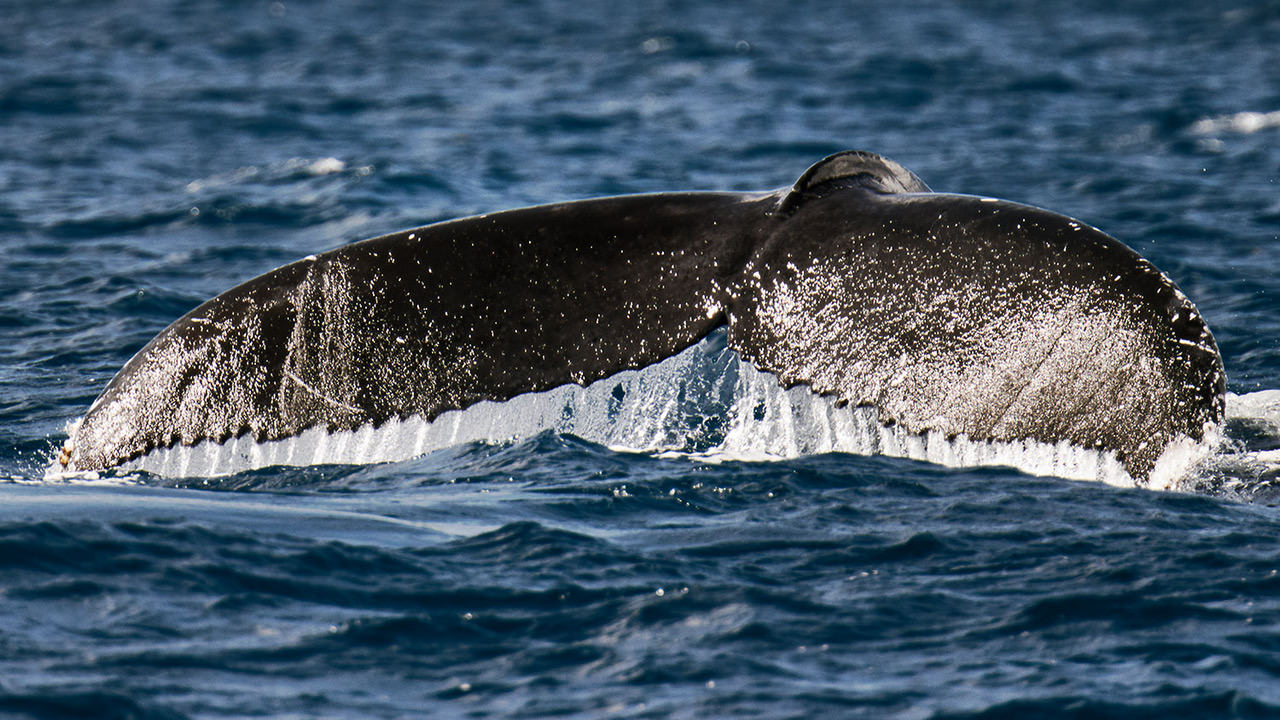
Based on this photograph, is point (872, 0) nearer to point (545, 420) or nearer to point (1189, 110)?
point (1189, 110)

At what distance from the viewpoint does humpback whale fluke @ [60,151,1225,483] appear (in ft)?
16.8

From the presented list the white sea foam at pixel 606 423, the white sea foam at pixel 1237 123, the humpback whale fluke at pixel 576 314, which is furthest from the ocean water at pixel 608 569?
the white sea foam at pixel 1237 123

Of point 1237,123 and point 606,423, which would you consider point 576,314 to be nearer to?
point 606,423

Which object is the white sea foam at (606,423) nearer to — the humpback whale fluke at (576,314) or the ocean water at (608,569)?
the humpback whale fluke at (576,314)

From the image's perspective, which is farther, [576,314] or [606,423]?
[606,423]

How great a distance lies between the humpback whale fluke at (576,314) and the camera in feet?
16.8

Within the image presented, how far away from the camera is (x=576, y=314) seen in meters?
5.34

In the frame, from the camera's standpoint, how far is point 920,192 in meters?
5.49

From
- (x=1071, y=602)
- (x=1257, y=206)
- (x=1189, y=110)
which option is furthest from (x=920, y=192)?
(x=1189, y=110)

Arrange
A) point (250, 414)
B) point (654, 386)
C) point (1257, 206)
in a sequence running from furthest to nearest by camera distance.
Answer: point (1257, 206) < point (654, 386) < point (250, 414)

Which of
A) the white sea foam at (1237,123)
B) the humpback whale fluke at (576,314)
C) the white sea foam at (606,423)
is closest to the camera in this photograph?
the white sea foam at (606,423)

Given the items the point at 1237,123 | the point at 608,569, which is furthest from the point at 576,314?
the point at 1237,123

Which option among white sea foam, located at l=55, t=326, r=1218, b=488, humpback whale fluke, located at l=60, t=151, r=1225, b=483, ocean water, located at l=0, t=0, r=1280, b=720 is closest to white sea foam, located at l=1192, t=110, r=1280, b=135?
ocean water, located at l=0, t=0, r=1280, b=720

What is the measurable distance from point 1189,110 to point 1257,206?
6232 millimetres
